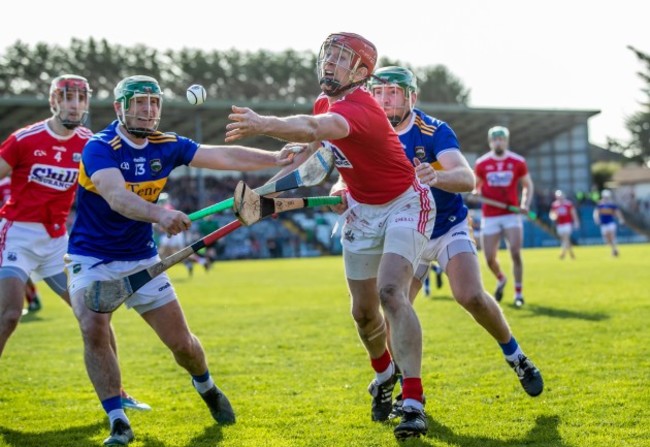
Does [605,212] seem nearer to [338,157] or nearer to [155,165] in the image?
[338,157]

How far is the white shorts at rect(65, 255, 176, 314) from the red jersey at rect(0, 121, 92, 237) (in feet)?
5.73

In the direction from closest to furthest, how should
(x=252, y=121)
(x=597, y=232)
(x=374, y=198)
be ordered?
(x=252, y=121)
(x=374, y=198)
(x=597, y=232)

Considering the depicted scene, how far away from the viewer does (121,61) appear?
59.8 meters

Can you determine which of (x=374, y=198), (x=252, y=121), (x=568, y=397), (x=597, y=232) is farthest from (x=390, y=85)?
(x=597, y=232)

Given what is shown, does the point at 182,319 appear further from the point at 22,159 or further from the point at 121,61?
the point at 121,61

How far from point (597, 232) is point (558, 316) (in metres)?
38.0

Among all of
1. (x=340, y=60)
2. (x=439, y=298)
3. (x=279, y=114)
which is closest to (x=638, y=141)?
(x=279, y=114)

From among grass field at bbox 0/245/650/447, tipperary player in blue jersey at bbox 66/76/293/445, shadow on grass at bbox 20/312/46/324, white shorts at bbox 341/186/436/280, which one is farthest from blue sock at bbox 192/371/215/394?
shadow on grass at bbox 20/312/46/324

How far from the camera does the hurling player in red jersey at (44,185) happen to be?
7301mm

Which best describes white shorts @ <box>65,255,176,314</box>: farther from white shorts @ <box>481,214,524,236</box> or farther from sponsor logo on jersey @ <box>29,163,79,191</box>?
white shorts @ <box>481,214,524,236</box>

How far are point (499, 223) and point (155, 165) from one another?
26.7ft

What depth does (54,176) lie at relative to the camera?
7617 millimetres

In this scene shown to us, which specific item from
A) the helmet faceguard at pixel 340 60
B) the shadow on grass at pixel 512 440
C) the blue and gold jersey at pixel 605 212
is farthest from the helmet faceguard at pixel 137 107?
the blue and gold jersey at pixel 605 212

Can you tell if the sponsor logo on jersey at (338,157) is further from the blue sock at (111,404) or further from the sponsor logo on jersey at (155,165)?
the blue sock at (111,404)
